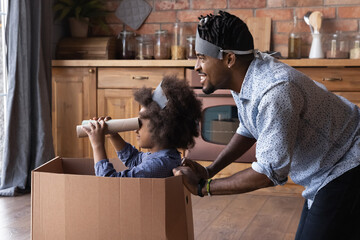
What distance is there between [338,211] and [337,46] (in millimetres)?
2503

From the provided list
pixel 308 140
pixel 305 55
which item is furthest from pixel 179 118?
pixel 305 55

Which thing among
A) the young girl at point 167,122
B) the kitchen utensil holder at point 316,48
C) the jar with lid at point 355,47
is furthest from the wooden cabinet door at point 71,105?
the young girl at point 167,122

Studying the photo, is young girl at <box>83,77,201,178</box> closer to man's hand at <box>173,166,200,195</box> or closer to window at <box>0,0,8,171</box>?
man's hand at <box>173,166,200,195</box>

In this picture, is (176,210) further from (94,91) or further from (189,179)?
(94,91)

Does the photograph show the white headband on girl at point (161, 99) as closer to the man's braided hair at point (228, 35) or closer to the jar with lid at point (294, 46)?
the man's braided hair at point (228, 35)

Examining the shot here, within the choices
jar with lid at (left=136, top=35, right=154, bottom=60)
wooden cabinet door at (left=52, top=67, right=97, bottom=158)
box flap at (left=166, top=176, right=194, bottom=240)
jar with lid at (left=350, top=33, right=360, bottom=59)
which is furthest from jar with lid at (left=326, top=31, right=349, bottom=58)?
box flap at (left=166, top=176, right=194, bottom=240)

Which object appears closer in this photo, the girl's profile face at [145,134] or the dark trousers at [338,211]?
the dark trousers at [338,211]

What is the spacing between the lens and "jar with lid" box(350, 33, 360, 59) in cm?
360

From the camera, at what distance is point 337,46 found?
3.79 metres

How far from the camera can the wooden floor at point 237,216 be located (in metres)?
2.70

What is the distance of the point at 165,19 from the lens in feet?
14.0

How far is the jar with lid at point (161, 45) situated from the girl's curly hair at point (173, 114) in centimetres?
228

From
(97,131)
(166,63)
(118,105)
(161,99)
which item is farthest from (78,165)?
(118,105)

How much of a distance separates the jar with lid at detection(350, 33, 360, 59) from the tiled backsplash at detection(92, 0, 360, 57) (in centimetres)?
9
